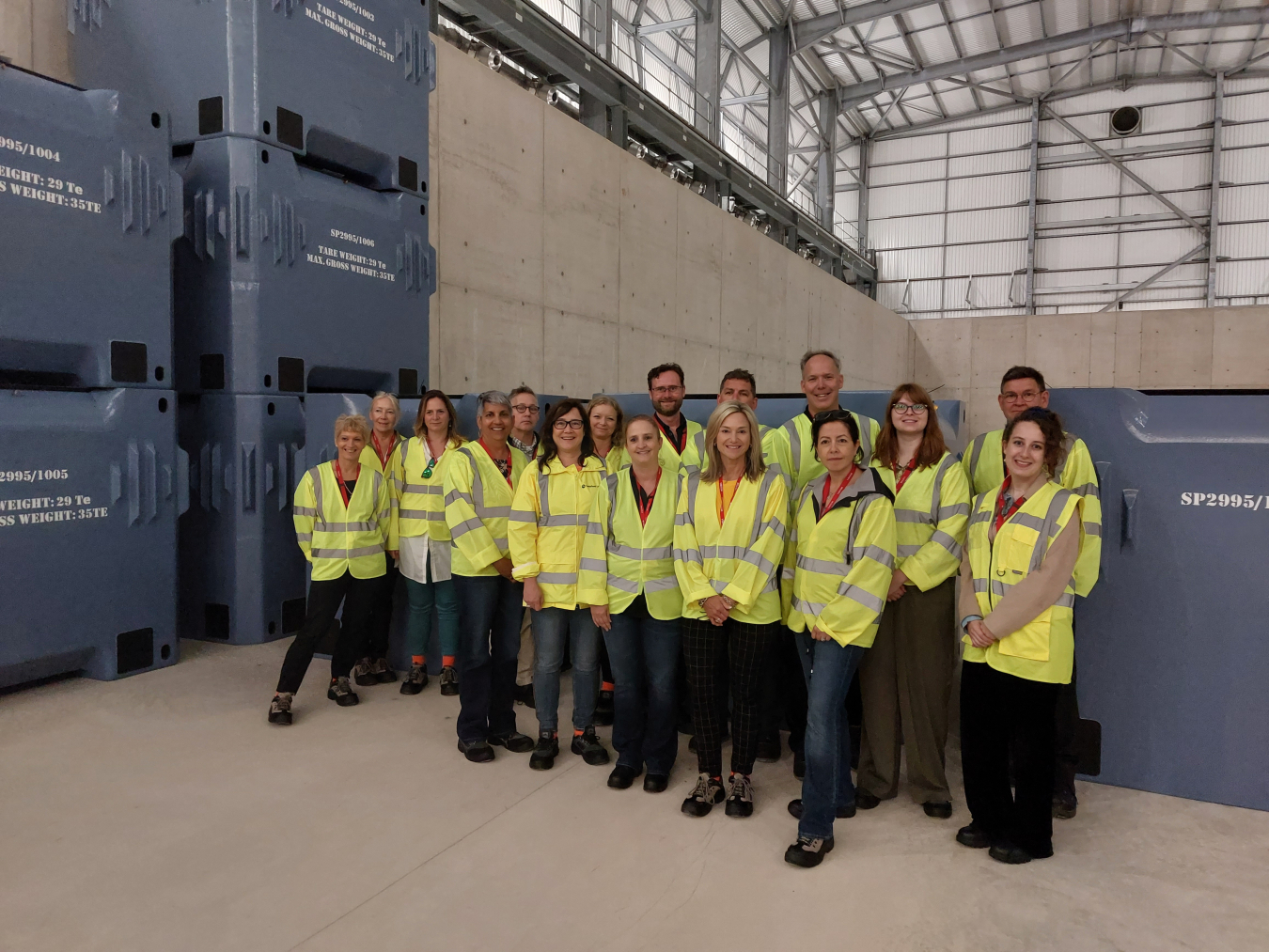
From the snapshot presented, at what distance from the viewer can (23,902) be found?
2.30 metres

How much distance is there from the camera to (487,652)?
3.45 m

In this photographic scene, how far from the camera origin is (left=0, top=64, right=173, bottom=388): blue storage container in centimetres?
384

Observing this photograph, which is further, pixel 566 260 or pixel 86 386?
pixel 566 260

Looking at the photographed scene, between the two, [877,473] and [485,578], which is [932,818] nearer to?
[877,473]

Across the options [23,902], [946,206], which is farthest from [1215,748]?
[946,206]

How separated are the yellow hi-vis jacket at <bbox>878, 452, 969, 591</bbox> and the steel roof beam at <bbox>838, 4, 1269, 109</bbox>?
19218 millimetres

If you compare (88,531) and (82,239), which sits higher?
(82,239)

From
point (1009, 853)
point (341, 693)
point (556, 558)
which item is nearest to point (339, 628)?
point (341, 693)

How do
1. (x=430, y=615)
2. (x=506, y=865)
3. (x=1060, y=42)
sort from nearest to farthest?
(x=506, y=865) → (x=430, y=615) → (x=1060, y=42)

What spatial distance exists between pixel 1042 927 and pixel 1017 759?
0.53 meters

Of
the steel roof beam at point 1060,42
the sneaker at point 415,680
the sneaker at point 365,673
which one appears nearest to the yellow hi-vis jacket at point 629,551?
the sneaker at point 415,680

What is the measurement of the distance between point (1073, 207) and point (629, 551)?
23025 mm

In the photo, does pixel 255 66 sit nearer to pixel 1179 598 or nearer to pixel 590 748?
pixel 590 748

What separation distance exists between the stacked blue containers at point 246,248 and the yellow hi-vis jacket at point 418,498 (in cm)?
105
